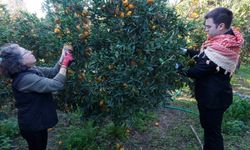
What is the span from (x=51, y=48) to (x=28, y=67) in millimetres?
495

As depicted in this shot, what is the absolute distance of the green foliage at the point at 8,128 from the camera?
181 inches

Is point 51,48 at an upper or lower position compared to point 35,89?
upper

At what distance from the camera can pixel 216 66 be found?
3539mm

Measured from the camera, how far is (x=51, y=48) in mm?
3736

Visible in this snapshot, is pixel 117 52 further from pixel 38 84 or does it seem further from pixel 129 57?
pixel 38 84

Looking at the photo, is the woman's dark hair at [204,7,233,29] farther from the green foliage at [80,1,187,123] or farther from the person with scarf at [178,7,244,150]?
the green foliage at [80,1,187,123]

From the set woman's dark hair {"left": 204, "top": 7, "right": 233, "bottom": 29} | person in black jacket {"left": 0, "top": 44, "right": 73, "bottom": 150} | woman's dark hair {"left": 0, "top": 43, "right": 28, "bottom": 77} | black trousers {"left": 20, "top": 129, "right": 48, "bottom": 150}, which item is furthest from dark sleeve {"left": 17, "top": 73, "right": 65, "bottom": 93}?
woman's dark hair {"left": 204, "top": 7, "right": 233, "bottom": 29}

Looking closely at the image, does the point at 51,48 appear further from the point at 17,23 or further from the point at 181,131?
the point at 181,131

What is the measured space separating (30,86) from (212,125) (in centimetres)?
200

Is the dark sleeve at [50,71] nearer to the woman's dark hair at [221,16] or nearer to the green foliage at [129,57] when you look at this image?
the green foliage at [129,57]

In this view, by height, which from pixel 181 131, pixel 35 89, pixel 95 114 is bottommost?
pixel 181 131

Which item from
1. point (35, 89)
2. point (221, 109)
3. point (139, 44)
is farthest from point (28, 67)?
point (221, 109)

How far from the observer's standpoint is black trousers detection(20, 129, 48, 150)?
3.38m

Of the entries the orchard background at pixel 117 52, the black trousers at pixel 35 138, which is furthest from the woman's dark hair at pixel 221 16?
the black trousers at pixel 35 138
